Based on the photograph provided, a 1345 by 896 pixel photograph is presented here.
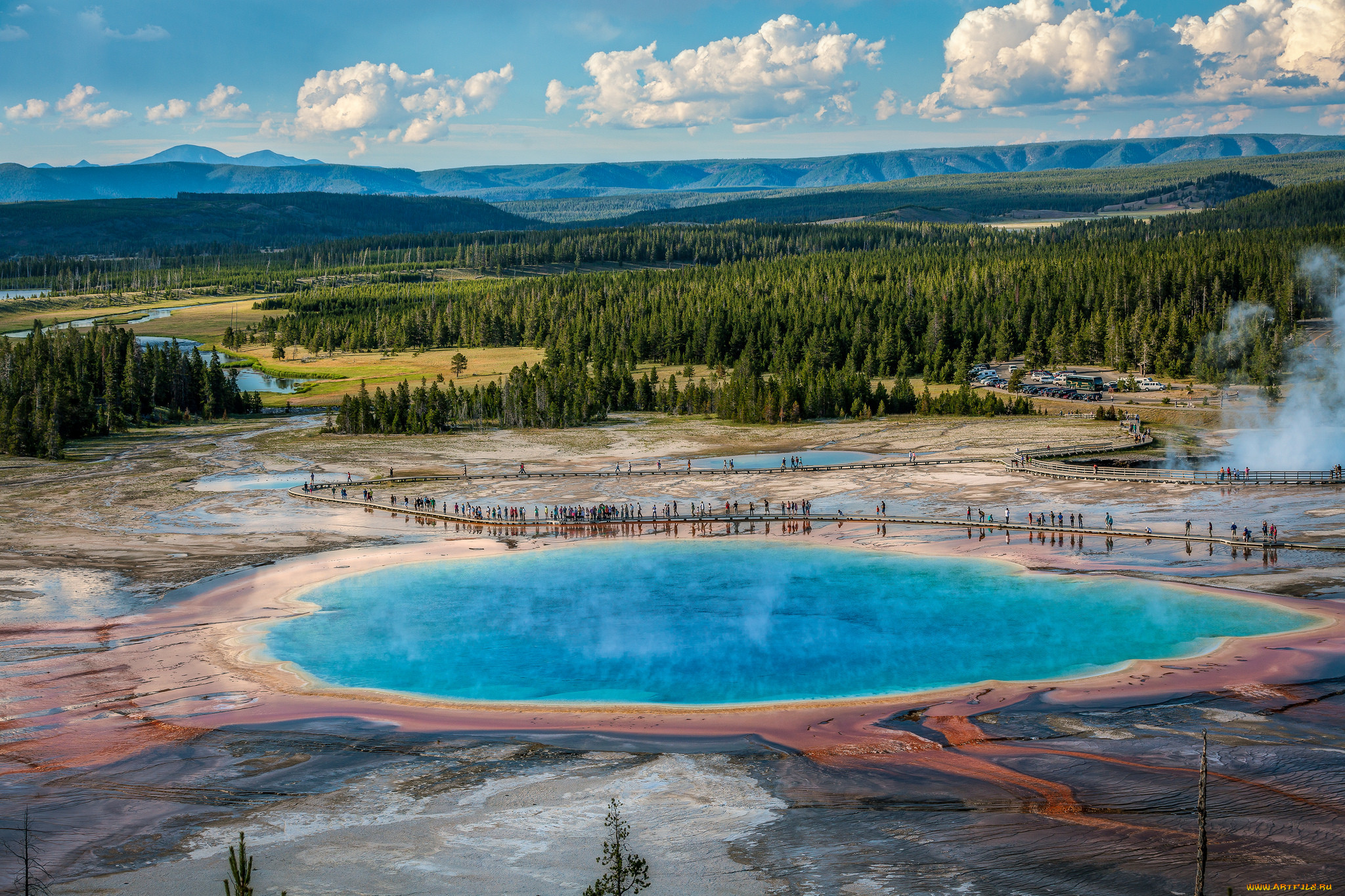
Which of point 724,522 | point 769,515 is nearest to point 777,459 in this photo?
point 769,515

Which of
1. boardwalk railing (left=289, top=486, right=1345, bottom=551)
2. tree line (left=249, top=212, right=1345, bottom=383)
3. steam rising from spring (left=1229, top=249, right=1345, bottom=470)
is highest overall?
tree line (left=249, top=212, right=1345, bottom=383)

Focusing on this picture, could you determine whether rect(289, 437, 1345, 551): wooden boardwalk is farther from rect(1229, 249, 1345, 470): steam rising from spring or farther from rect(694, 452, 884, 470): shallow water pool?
rect(1229, 249, 1345, 470): steam rising from spring

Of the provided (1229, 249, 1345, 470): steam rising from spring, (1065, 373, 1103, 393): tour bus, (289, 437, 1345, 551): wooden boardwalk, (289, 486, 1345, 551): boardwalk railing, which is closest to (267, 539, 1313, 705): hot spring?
(289, 486, 1345, 551): boardwalk railing

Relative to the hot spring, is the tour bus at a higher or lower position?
higher

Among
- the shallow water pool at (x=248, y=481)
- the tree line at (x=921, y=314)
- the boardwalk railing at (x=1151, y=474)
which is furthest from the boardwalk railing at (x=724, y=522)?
the tree line at (x=921, y=314)

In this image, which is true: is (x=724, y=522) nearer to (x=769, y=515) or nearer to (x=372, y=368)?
(x=769, y=515)

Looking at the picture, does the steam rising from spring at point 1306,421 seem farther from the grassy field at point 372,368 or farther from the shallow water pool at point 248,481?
the grassy field at point 372,368
